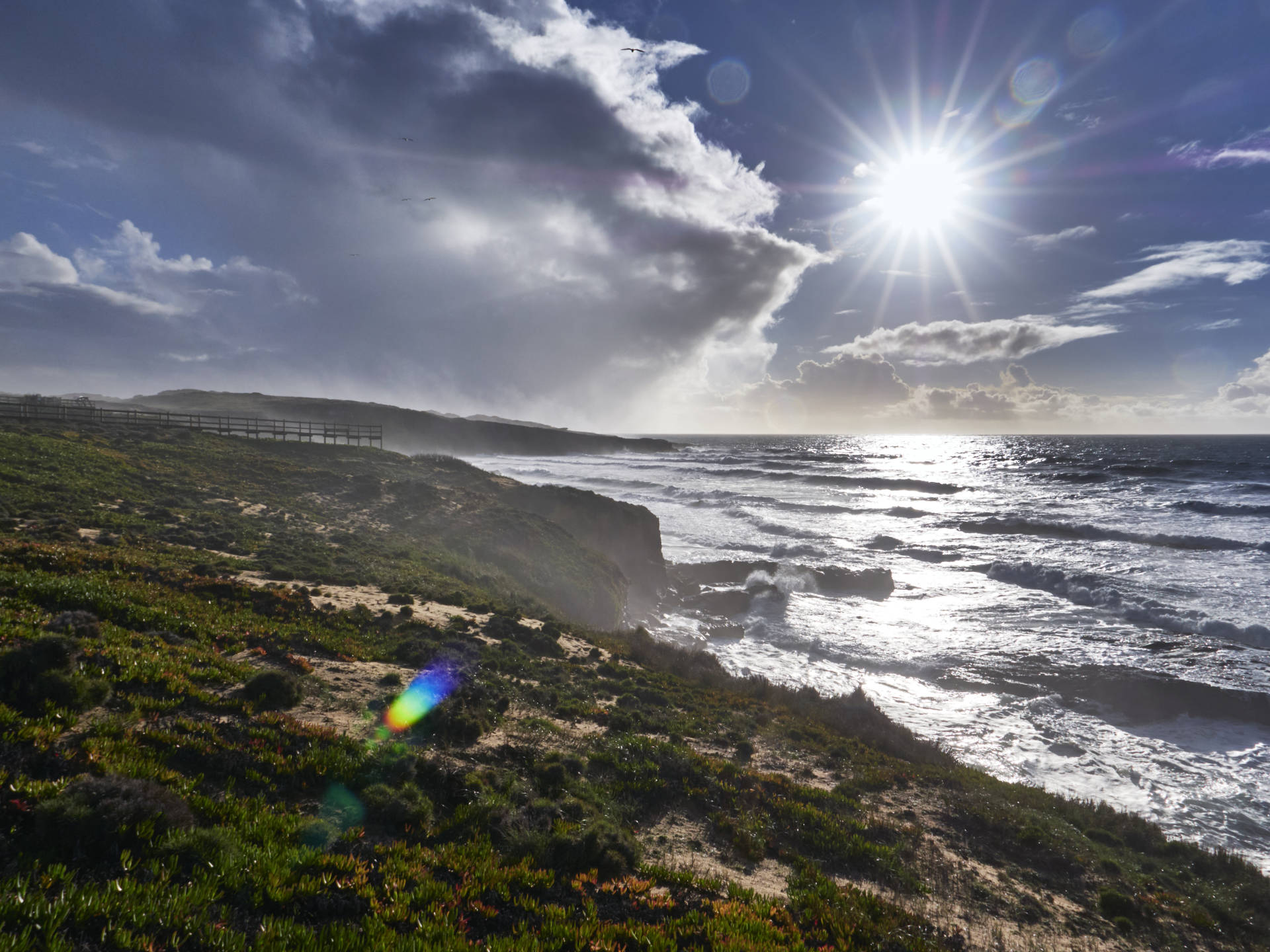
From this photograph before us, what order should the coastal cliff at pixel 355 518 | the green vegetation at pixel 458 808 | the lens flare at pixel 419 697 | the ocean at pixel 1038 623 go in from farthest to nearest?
the coastal cliff at pixel 355 518
the ocean at pixel 1038 623
the lens flare at pixel 419 697
the green vegetation at pixel 458 808

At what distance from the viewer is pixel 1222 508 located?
55156mm

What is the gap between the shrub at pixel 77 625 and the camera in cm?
903

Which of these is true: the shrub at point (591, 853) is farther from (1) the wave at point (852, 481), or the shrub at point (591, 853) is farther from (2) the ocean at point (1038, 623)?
(1) the wave at point (852, 481)

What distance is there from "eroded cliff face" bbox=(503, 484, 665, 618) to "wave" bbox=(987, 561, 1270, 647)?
24921 mm

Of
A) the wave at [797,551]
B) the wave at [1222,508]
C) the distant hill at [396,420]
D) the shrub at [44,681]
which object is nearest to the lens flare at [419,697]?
the shrub at [44,681]

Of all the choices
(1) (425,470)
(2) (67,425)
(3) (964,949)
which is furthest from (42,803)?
(2) (67,425)

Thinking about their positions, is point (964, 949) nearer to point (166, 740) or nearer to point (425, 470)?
point (166, 740)

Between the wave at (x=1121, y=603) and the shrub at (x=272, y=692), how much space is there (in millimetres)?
37734

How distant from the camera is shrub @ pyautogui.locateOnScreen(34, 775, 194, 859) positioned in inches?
190

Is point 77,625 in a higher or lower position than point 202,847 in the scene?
higher

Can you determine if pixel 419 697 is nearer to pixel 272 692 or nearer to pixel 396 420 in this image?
pixel 272 692

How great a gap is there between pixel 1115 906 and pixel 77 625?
18680 mm

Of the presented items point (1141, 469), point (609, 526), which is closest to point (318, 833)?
point (609, 526)

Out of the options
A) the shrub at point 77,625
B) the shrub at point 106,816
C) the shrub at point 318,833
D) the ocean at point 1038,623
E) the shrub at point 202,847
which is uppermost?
the shrub at point 77,625
